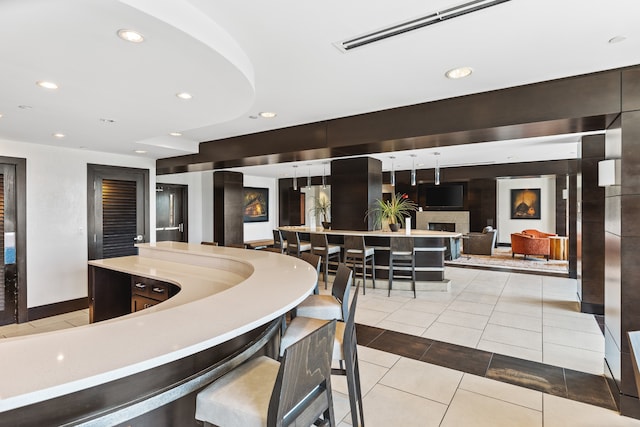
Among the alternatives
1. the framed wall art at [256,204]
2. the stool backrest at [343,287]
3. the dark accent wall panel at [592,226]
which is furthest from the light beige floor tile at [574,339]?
the framed wall art at [256,204]

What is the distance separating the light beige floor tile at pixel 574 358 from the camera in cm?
305

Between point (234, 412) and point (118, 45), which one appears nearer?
Result: point (234, 412)

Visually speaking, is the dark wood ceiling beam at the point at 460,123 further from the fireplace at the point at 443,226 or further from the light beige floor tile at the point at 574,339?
the fireplace at the point at 443,226

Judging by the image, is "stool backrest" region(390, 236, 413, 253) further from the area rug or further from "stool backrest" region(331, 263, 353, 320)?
the area rug

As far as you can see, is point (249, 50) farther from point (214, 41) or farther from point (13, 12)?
point (13, 12)

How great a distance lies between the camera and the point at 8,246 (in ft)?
14.4

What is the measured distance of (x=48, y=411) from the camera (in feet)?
3.24

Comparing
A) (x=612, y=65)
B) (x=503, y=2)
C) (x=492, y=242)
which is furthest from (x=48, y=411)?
(x=492, y=242)

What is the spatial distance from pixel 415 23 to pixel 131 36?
1570mm

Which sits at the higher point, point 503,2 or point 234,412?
point 503,2

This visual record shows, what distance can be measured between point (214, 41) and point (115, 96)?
125cm

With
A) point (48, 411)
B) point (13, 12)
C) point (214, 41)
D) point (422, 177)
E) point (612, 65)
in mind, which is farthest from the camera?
point (422, 177)

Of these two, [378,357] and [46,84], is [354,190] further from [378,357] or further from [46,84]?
[46,84]

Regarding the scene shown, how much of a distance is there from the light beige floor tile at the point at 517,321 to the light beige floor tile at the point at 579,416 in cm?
165
